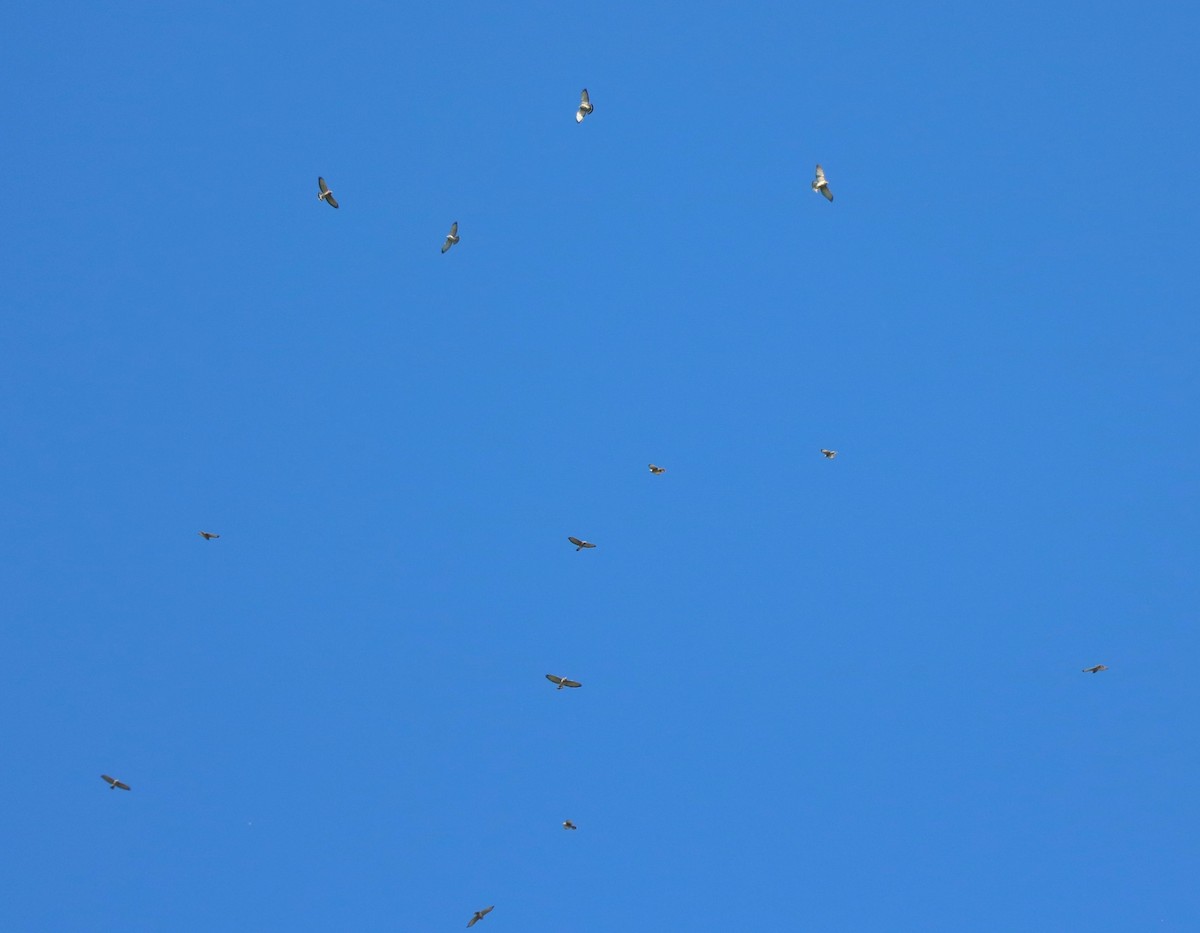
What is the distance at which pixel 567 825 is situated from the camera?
47.0m

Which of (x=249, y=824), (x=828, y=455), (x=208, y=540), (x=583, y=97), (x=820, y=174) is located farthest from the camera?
(x=208, y=540)

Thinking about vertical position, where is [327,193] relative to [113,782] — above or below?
above

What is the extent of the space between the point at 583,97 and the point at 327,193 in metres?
10.4

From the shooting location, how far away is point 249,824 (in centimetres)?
6150

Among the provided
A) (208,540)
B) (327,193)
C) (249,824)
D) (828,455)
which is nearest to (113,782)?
(249,824)

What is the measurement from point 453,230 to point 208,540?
29.6 meters

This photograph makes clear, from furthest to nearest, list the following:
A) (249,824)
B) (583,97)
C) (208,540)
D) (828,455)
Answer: (208,540) → (249,824) → (828,455) → (583,97)

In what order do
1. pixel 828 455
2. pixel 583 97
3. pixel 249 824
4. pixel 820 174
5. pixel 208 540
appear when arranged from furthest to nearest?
pixel 208 540 < pixel 249 824 < pixel 828 455 < pixel 583 97 < pixel 820 174

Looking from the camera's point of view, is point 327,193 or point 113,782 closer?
point 327,193

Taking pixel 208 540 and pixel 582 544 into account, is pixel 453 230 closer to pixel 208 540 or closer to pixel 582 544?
pixel 582 544

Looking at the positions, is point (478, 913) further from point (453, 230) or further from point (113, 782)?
point (453, 230)

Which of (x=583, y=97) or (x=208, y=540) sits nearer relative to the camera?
(x=583, y=97)

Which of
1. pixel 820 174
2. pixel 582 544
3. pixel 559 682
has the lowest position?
pixel 559 682

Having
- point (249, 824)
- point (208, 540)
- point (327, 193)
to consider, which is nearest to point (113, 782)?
point (249, 824)
